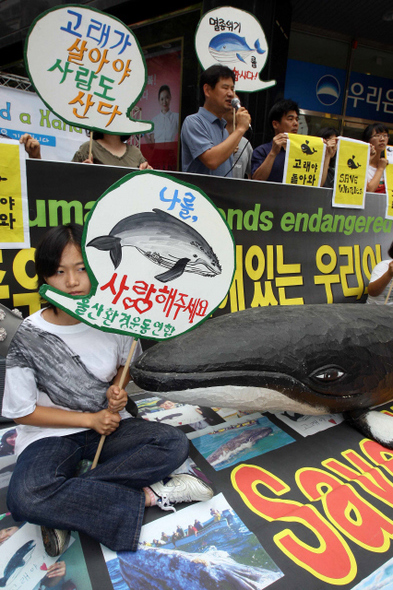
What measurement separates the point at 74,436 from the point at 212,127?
229 cm

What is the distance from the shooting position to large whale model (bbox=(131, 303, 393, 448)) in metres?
1.42

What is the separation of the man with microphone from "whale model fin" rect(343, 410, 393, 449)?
5.99ft

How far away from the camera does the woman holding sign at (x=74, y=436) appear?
1.19 m

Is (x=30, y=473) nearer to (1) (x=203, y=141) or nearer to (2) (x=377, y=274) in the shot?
(1) (x=203, y=141)

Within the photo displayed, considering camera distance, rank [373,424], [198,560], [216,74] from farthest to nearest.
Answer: [216,74]
[373,424]
[198,560]

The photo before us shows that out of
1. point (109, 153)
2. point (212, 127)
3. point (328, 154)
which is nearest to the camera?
point (109, 153)

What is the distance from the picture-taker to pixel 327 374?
1.64m

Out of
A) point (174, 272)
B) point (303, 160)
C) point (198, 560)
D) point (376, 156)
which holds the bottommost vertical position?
point (198, 560)

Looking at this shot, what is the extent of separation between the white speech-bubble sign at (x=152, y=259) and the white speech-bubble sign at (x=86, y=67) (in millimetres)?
941

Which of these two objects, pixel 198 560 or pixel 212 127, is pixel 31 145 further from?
pixel 198 560

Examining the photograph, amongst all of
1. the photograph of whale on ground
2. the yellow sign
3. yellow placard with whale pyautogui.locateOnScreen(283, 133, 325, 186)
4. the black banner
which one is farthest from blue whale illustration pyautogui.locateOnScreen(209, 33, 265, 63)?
the photograph of whale on ground

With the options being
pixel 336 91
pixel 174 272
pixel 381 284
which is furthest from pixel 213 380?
pixel 336 91

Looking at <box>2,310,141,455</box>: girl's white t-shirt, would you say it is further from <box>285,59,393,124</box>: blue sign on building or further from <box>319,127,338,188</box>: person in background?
<box>285,59,393,124</box>: blue sign on building

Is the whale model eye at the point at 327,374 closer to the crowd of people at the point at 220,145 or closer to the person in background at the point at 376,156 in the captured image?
the crowd of people at the point at 220,145
